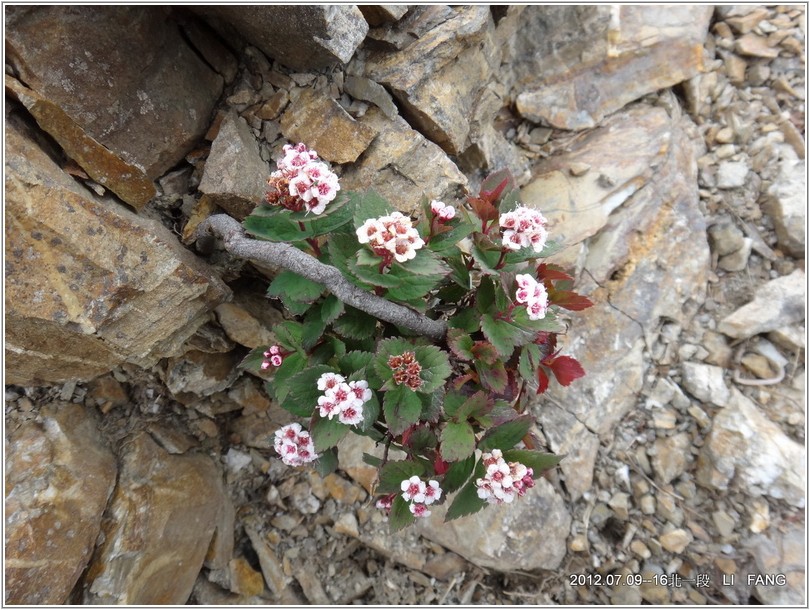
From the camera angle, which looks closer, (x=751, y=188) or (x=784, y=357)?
(x=784, y=357)

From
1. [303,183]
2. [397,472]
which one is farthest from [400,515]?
[303,183]

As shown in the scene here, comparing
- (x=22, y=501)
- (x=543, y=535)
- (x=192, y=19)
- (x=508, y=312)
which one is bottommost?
(x=543, y=535)

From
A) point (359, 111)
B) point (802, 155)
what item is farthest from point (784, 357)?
point (359, 111)

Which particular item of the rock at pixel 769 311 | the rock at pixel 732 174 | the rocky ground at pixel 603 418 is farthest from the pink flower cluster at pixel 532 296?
the rock at pixel 732 174

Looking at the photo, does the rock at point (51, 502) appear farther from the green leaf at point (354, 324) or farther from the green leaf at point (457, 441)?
the green leaf at point (457, 441)

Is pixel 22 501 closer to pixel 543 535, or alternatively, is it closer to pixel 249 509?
pixel 249 509

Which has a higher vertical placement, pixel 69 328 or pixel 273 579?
pixel 69 328

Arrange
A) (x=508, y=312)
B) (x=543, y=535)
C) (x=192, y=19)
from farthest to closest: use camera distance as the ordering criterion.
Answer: (x=543, y=535) → (x=192, y=19) → (x=508, y=312)

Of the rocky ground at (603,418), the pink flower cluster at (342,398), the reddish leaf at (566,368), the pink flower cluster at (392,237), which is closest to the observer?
the pink flower cluster at (392,237)
